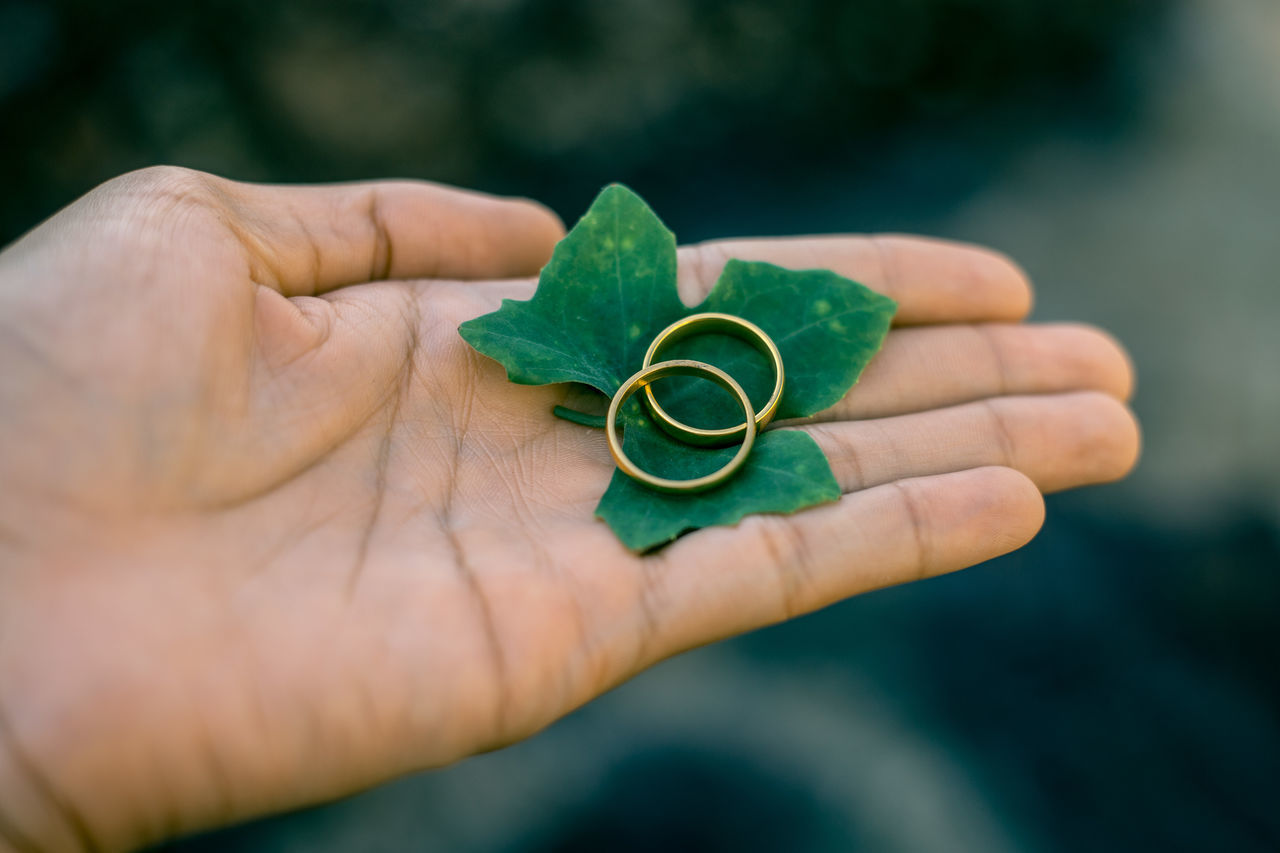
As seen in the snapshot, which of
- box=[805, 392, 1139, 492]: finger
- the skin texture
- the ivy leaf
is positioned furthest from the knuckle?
box=[805, 392, 1139, 492]: finger

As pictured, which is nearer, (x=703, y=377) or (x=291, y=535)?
(x=291, y=535)

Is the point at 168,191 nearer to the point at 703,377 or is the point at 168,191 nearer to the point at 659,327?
the point at 659,327

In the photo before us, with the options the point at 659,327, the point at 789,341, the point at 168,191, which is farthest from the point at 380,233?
the point at 789,341

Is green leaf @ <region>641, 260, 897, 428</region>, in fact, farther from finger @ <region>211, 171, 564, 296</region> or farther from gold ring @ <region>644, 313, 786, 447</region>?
finger @ <region>211, 171, 564, 296</region>

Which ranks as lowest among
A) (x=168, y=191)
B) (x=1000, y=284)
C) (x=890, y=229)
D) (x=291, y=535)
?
(x=291, y=535)

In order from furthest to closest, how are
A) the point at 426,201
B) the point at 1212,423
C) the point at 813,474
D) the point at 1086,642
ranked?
1. the point at 1212,423
2. the point at 1086,642
3. the point at 426,201
4. the point at 813,474

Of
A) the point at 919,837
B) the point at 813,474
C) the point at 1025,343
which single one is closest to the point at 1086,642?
the point at 919,837

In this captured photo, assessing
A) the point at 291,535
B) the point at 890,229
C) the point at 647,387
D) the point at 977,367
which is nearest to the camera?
the point at 291,535

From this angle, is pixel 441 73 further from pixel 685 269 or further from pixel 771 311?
pixel 771 311
